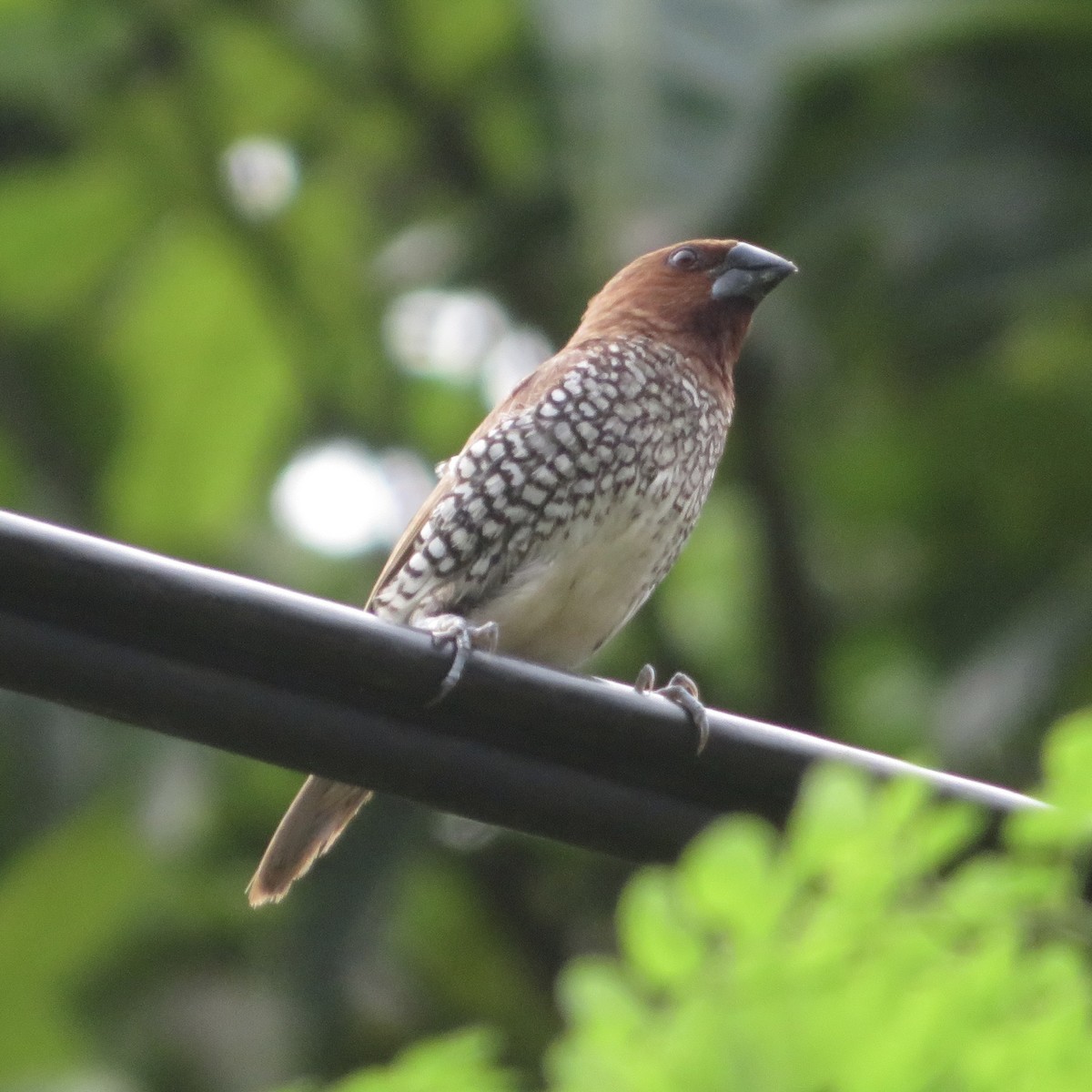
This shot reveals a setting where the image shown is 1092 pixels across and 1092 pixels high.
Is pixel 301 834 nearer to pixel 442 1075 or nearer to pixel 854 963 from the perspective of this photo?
pixel 442 1075

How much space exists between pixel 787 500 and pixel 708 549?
141cm

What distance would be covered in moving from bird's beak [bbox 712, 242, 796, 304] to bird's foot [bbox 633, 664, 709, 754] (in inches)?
40.2

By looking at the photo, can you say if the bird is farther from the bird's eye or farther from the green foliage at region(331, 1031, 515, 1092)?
the green foliage at region(331, 1031, 515, 1092)

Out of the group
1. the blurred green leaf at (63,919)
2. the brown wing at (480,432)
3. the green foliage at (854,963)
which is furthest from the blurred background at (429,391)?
the green foliage at (854,963)

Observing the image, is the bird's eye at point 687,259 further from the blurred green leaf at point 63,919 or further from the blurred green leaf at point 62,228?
the blurred green leaf at point 62,228

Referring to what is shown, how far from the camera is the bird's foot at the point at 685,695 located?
2777mm

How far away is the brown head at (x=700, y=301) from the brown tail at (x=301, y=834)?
144cm

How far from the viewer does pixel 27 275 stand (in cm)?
733

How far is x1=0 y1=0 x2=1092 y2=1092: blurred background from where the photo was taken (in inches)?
256

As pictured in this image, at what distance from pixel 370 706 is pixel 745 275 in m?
2.75

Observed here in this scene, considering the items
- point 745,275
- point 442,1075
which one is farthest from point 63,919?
point 442,1075

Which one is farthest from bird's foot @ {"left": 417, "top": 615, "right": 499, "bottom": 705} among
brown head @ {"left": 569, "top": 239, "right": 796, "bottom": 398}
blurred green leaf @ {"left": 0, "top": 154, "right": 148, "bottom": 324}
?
blurred green leaf @ {"left": 0, "top": 154, "right": 148, "bottom": 324}

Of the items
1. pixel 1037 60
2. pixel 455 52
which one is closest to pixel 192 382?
pixel 455 52

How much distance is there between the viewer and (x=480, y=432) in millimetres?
4762
